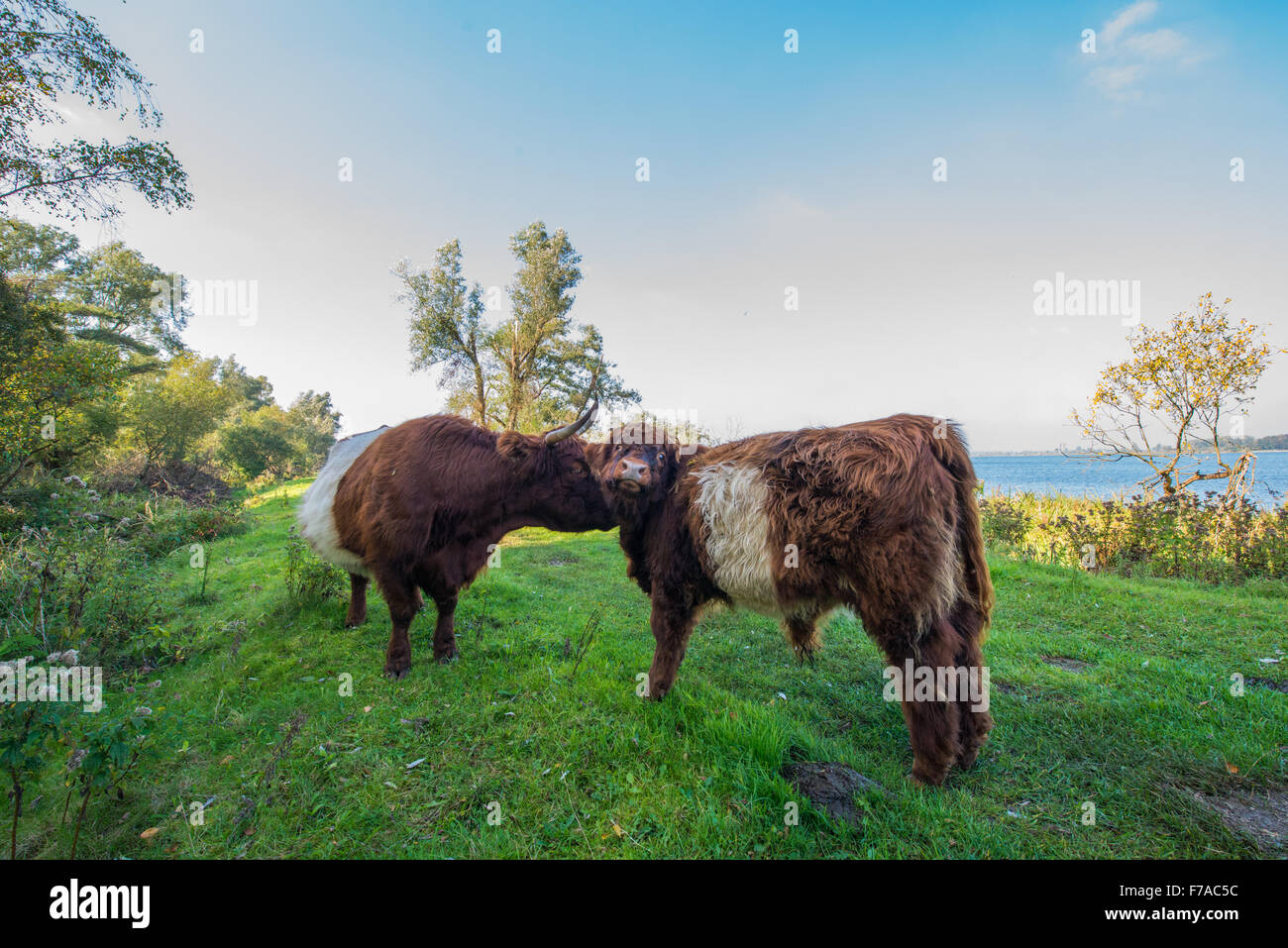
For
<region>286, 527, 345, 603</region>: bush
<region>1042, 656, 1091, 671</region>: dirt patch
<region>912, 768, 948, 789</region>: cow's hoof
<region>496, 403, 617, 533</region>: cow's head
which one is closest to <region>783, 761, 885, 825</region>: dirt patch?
<region>912, 768, 948, 789</region>: cow's hoof

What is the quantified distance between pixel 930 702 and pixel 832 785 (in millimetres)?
724

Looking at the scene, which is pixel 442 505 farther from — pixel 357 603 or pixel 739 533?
pixel 739 533

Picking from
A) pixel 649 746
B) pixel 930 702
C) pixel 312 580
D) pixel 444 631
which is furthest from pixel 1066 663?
pixel 312 580

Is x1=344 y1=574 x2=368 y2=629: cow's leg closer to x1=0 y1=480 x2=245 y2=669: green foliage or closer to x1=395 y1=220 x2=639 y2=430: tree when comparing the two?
x1=0 y1=480 x2=245 y2=669: green foliage

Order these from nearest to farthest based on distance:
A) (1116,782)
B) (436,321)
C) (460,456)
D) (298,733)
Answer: (1116,782) < (298,733) < (460,456) < (436,321)

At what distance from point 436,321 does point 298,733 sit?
1010 inches

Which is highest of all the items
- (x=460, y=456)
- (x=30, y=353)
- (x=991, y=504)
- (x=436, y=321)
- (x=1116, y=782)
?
(x=436, y=321)

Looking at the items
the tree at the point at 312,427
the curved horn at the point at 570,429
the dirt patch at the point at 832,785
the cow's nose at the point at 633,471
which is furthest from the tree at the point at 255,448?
the dirt patch at the point at 832,785

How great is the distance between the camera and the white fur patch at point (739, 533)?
3070mm

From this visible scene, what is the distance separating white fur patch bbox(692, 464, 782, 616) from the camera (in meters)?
3.07

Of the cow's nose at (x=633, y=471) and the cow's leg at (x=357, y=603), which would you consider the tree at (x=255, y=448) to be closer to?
the cow's leg at (x=357, y=603)
